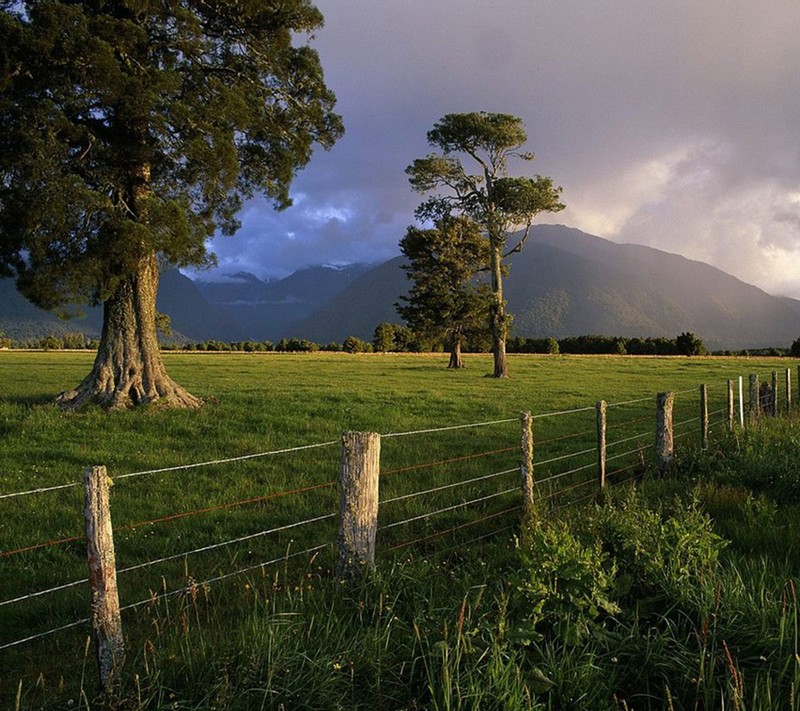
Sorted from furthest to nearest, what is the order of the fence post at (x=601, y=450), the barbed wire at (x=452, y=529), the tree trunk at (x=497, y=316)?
the tree trunk at (x=497, y=316) → the fence post at (x=601, y=450) → the barbed wire at (x=452, y=529)

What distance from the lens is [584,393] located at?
82.5ft

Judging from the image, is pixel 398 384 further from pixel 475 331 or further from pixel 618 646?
pixel 618 646

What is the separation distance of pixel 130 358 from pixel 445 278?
30575mm

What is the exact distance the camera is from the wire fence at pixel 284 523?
542 cm

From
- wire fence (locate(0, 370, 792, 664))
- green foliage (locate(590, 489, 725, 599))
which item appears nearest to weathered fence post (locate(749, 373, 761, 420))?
wire fence (locate(0, 370, 792, 664))

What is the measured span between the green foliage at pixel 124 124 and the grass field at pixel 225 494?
419 cm

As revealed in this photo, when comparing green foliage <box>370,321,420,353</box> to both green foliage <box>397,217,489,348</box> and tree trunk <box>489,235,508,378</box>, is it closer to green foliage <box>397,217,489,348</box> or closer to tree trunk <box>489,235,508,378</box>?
green foliage <box>397,217,489,348</box>

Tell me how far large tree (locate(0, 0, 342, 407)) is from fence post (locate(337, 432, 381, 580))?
11.0 metres

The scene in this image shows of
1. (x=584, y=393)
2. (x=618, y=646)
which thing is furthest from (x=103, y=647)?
(x=584, y=393)

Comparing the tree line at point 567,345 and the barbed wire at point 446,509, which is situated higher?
the tree line at point 567,345

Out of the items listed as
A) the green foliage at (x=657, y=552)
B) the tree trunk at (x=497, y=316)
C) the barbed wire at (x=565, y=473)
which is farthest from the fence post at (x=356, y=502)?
the tree trunk at (x=497, y=316)

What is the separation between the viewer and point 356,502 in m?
4.82

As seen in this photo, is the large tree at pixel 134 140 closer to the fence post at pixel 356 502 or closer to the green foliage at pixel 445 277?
the fence post at pixel 356 502

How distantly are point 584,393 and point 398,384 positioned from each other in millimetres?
8790
